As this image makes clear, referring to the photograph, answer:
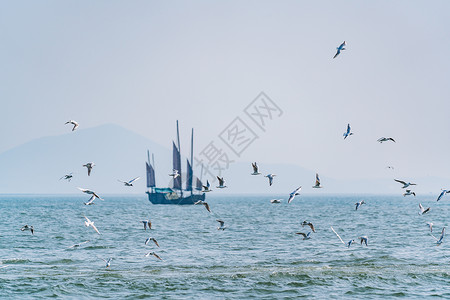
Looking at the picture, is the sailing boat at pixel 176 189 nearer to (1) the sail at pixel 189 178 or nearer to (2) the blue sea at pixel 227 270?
(1) the sail at pixel 189 178

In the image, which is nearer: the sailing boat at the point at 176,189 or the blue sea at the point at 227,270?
the blue sea at the point at 227,270

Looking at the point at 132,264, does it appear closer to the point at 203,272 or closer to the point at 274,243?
the point at 203,272

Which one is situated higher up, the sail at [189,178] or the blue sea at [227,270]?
the sail at [189,178]

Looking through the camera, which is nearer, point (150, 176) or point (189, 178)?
point (189, 178)

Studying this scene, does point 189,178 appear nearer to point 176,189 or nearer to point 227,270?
point 176,189

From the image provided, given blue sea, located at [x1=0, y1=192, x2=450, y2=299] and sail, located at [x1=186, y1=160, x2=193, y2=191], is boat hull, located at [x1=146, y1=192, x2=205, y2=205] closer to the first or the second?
sail, located at [x1=186, y1=160, x2=193, y2=191]

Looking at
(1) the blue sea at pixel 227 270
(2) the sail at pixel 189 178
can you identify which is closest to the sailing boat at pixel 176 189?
(2) the sail at pixel 189 178

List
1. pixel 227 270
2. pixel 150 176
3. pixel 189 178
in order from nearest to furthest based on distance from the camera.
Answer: pixel 227 270 < pixel 189 178 < pixel 150 176

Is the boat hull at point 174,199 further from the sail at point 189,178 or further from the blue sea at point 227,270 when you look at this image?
the blue sea at point 227,270

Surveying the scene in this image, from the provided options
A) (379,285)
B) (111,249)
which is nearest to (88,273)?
(111,249)

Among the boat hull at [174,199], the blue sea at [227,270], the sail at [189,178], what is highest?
the sail at [189,178]

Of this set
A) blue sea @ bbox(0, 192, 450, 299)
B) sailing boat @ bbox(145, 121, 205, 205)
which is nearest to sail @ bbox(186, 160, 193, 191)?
sailing boat @ bbox(145, 121, 205, 205)

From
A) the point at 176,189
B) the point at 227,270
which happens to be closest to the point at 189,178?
the point at 176,189

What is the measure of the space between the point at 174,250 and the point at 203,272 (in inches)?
470
